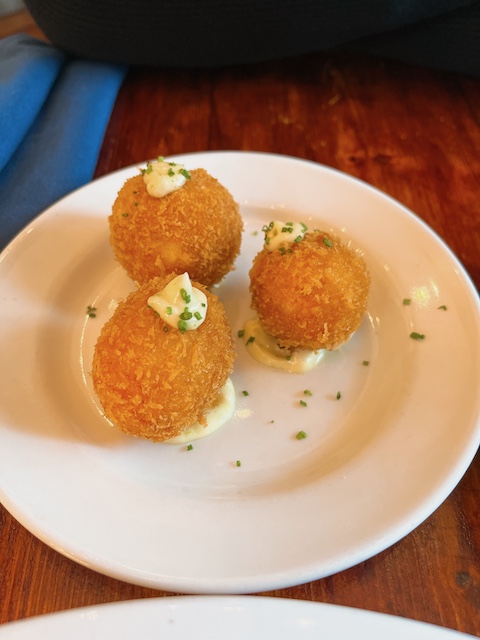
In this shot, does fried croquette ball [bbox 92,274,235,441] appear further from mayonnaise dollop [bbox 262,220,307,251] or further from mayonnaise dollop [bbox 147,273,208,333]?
mayonnaise dollop [bbox 262,220,307,251]

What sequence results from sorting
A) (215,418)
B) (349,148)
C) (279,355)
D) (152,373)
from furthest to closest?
(349,148)
(279,355)
(215,418)
(152,373)

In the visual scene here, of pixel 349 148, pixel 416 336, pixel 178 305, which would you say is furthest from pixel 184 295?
pixel 349 148

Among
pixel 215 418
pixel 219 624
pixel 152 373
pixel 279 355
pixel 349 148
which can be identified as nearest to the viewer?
pixel 219 624

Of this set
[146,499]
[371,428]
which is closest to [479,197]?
[371,428]

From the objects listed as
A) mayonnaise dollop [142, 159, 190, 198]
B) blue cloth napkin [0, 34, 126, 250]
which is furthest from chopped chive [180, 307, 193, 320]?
blue cloth napkin [0, 34, 126, 250]

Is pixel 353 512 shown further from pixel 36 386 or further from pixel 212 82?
pixel 212 82

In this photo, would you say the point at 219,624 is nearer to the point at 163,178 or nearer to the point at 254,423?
the point at 254,423

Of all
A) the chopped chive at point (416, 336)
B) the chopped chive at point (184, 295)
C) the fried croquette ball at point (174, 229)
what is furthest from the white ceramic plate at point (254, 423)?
the chopped chive at point (184, 295)

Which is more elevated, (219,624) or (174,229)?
(174,229)
